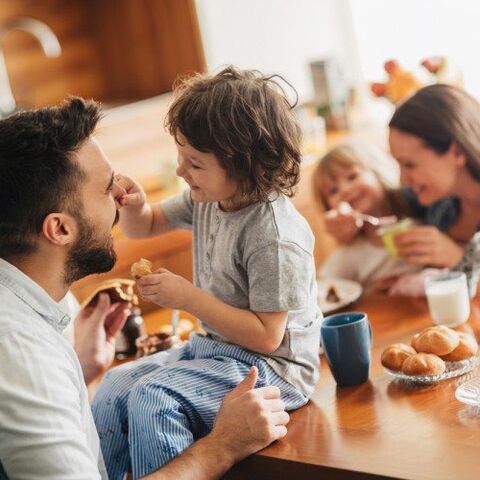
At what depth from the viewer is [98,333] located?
6.67 feet

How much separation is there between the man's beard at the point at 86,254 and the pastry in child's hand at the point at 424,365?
587 mm

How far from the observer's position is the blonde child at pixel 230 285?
1.67 metres

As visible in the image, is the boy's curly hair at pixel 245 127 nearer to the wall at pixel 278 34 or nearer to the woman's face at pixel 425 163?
the woman's face at pixel 425 163

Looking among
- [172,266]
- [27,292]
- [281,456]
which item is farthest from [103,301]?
[172,266]

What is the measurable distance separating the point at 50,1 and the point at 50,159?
9.50 feet

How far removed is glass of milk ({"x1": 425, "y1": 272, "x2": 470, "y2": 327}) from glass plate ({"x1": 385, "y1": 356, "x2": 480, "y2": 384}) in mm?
256

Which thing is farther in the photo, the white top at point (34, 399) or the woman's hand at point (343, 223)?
the woman's hand at point (343, 223)

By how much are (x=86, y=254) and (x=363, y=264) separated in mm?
1199

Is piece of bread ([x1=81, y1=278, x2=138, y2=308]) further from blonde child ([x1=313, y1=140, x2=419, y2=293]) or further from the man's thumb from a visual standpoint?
blonde child ([x1=313, y1=140, x2=419, y2=293])

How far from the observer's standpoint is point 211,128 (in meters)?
1.69

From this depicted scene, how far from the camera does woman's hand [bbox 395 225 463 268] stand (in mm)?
A: 2357

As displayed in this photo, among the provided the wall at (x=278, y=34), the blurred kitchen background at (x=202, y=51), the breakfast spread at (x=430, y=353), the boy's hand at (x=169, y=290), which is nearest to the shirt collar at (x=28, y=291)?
the boy's hand at (x=169, y=290)

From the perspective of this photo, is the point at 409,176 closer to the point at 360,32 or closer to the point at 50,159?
the point at 50,159

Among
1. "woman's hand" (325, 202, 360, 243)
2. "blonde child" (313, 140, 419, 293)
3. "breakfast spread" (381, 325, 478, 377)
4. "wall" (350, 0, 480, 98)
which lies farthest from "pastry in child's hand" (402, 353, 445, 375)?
"wall" (350, 0, 480, 98)
